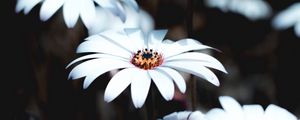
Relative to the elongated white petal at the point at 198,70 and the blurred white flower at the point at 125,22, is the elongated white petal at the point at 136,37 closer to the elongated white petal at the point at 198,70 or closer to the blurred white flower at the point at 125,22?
the elongated white petal at the point at 198,70

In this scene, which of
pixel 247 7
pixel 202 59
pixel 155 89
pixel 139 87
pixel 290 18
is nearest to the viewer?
pixel 139 87

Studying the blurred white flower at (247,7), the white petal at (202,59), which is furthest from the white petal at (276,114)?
the blurred white flower at (247,7)

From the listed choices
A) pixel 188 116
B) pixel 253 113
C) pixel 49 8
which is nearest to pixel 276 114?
pixel 253 113

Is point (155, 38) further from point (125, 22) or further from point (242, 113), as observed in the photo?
point (125, 22)

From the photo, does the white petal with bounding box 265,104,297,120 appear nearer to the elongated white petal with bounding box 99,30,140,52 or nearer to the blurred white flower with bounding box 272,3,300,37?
the elongated white petal with bounding box 99,30,140,52

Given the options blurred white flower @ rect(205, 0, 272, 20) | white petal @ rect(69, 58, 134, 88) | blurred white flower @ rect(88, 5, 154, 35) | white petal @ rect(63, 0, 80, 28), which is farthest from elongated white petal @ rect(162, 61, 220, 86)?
blurred white flower @ rect(205, 0, 272, 20)
